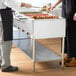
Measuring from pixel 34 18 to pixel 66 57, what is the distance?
2.87ft

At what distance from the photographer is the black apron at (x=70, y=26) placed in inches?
139

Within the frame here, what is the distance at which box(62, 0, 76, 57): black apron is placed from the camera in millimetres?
3537

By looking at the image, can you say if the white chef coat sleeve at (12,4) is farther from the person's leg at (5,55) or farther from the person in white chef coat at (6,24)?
the person's leg at (5,55)

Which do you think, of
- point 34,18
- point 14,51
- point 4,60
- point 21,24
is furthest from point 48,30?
point 14,51

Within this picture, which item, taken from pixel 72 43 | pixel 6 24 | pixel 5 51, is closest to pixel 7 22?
pixel 6 24

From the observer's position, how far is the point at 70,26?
3.60 m

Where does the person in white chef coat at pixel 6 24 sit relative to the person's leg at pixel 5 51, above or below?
above

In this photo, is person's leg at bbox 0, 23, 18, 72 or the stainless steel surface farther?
the stainless steel surface

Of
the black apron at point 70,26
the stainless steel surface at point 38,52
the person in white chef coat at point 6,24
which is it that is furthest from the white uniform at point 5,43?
the black apron at point 70,26

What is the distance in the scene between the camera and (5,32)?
324 centimetres

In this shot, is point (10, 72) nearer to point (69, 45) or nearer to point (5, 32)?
point (5, 32)

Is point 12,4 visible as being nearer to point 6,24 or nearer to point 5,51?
point 6,24

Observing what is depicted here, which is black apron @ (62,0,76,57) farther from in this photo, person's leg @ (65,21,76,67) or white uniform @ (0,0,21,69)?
white uniform @ (0,0,21,69)

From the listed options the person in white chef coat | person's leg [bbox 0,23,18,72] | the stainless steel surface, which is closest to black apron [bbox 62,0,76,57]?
the stainless steel surface
